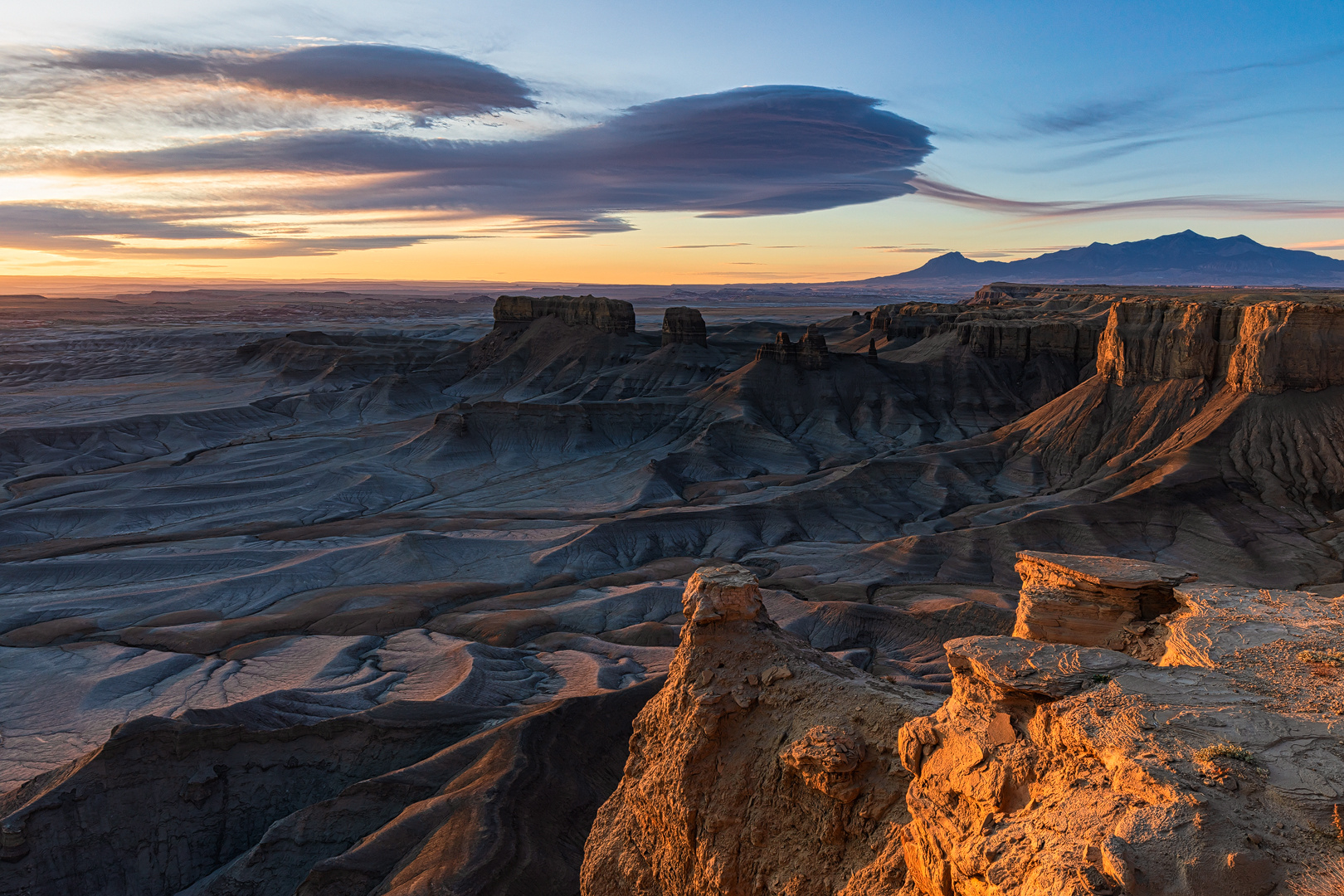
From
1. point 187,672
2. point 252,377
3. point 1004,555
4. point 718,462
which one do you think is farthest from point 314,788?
point 252,377

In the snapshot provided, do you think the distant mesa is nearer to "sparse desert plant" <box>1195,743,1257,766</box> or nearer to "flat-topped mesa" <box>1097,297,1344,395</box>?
"flat-topped mesa" <box>1097,297,1344,395</box>

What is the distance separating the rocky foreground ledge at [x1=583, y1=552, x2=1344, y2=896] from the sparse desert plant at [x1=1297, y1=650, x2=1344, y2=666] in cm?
5

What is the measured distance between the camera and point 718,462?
73.6 m

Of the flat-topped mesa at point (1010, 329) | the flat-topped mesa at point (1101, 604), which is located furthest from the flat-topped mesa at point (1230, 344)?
the flat-topped mesa at point (1101, 604)

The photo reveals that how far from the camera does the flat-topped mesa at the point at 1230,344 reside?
50.9m

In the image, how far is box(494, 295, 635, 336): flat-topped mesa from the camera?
116250 millimetres

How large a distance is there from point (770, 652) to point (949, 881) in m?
5.54

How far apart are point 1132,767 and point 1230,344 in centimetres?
6239

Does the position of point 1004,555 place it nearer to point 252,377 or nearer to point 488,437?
point 488,437

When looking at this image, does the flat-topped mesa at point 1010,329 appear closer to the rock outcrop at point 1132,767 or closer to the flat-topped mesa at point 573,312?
the flat-topped mesa at point 573,312

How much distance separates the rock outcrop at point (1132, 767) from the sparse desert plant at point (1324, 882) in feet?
0.23

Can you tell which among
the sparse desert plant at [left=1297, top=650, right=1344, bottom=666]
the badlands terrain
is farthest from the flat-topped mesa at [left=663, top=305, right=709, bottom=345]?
the sparse desert plant at [left=1297, top=650, right=1344, bottom=666]

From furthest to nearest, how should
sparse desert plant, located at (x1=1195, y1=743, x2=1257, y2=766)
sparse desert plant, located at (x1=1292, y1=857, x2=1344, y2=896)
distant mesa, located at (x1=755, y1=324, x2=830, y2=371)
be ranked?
distant mesa, located at (x1=755, y1=324, x2=830, y2=371)
sparse desert plant, located at (x1=1195, y1=743, x2=1257, y2=766)
sparse desert plant, located at (x1=1292, y1=857, x2=1344, y2=896)

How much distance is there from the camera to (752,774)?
481 inches
